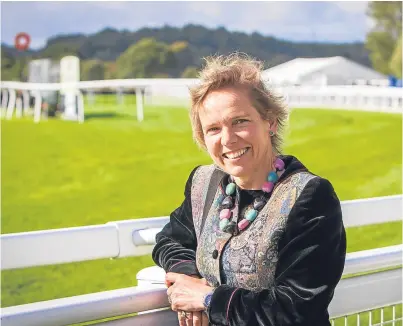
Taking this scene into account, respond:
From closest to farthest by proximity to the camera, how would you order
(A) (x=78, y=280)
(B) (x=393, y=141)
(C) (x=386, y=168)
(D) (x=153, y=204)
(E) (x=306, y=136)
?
(A) (x=78, y=280), (D) (x=153, y=204), (C) (x=386, y=168), (B) (x=393, y=141), (E) (x=306, y=136)

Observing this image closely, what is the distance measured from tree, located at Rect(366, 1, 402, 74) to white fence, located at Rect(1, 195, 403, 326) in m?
10.7

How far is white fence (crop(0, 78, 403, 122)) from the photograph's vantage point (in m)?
10.3

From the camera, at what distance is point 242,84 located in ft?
5.29

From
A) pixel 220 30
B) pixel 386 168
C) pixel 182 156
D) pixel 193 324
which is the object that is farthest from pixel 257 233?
pixel 220 30

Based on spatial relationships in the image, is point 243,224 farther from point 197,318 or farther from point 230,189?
point 197,318

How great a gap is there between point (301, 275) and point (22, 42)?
11.7 meters

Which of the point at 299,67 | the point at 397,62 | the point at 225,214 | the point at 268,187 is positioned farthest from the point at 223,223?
the point at 397,62

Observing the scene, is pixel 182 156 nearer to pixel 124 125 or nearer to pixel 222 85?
pixel 124 125

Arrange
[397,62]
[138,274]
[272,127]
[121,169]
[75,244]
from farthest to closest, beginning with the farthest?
[397,62], [121,169], [75,244], [138,274], [272,127]

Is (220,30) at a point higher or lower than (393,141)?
higher

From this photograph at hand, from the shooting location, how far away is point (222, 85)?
162cm

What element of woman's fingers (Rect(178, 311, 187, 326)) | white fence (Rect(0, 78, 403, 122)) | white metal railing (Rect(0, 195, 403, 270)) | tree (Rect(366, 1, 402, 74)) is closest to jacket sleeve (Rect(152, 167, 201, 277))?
woman's fingers (Rect(178, 311, 187, 326))

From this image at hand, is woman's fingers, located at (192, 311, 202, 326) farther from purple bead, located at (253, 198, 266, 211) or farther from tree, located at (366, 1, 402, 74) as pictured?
tree, located at (366, 1, 402, 74)

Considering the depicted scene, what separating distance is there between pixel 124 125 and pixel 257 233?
30.6ft
